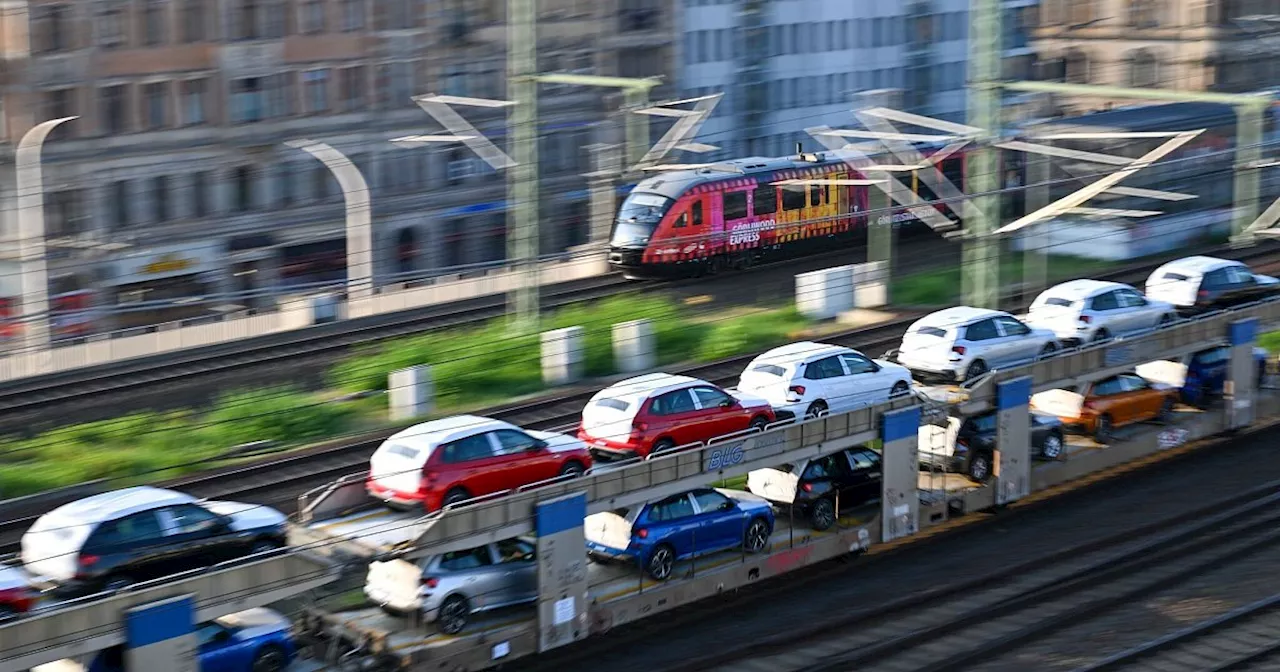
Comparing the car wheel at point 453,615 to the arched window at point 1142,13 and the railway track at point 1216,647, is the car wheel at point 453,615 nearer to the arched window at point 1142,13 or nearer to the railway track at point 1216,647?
the railway track at point 1216,647

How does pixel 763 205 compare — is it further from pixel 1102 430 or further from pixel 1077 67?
pixel 1077 67

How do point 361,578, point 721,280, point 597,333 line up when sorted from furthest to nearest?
point 721,280 < point 597,333 < point 361,578

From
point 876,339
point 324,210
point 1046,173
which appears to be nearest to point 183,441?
point 876,339

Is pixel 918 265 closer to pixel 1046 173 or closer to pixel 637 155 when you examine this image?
pixel 1046 173

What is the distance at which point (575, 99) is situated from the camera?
147 feet

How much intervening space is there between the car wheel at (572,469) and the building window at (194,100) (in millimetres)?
22588

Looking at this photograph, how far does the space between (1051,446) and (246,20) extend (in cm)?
2300

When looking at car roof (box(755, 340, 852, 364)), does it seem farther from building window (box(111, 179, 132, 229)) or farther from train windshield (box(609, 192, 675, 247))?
building window (box(111, 179, 132, 229))

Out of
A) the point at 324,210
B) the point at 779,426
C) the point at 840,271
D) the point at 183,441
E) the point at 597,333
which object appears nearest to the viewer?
the point at 779,426

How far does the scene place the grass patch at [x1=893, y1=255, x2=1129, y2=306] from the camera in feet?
102

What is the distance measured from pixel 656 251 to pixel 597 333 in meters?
4.45

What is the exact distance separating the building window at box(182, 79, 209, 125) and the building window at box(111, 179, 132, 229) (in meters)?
2.11

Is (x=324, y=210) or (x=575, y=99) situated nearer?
(x=324, y=210)

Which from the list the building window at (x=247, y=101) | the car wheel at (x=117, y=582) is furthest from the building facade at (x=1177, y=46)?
the car wheel at (x=117, y=582)
